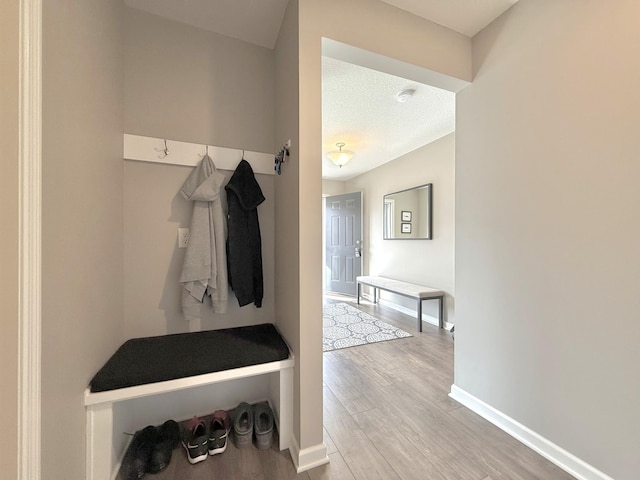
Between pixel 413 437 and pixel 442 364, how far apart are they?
1040mm

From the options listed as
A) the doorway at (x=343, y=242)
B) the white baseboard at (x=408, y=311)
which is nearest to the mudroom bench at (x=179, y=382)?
the white baseboard at (x=408, y=311)

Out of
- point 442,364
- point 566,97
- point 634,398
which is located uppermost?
point 566,97

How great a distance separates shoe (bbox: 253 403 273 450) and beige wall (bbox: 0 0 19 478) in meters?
0.99

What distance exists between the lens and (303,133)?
4.08 feet

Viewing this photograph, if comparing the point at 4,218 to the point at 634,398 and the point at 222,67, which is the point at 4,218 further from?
the point at 634,398

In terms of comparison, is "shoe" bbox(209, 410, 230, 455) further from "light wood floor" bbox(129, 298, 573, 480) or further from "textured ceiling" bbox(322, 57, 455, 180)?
"textured ceiling" bbox(322, 57, 455, 180)

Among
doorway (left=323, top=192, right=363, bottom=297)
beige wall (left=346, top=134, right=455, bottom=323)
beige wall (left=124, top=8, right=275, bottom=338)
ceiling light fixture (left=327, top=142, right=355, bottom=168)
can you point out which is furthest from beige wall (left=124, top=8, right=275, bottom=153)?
doorway (left=323, top=192, right=363, bottom=297)

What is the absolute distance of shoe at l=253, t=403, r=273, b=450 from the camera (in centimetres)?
136

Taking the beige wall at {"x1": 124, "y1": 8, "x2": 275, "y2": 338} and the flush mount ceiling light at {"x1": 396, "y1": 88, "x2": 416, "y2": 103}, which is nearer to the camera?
the beige wall at {"x1": 124, "y1": 8, "x2": 275, "y2": 338}

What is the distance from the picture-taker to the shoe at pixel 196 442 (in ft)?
4.15

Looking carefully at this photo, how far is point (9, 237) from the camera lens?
624 mm

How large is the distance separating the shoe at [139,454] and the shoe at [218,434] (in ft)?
0.92

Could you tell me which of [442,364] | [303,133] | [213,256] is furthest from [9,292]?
[442,364]

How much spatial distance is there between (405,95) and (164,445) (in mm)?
3039
